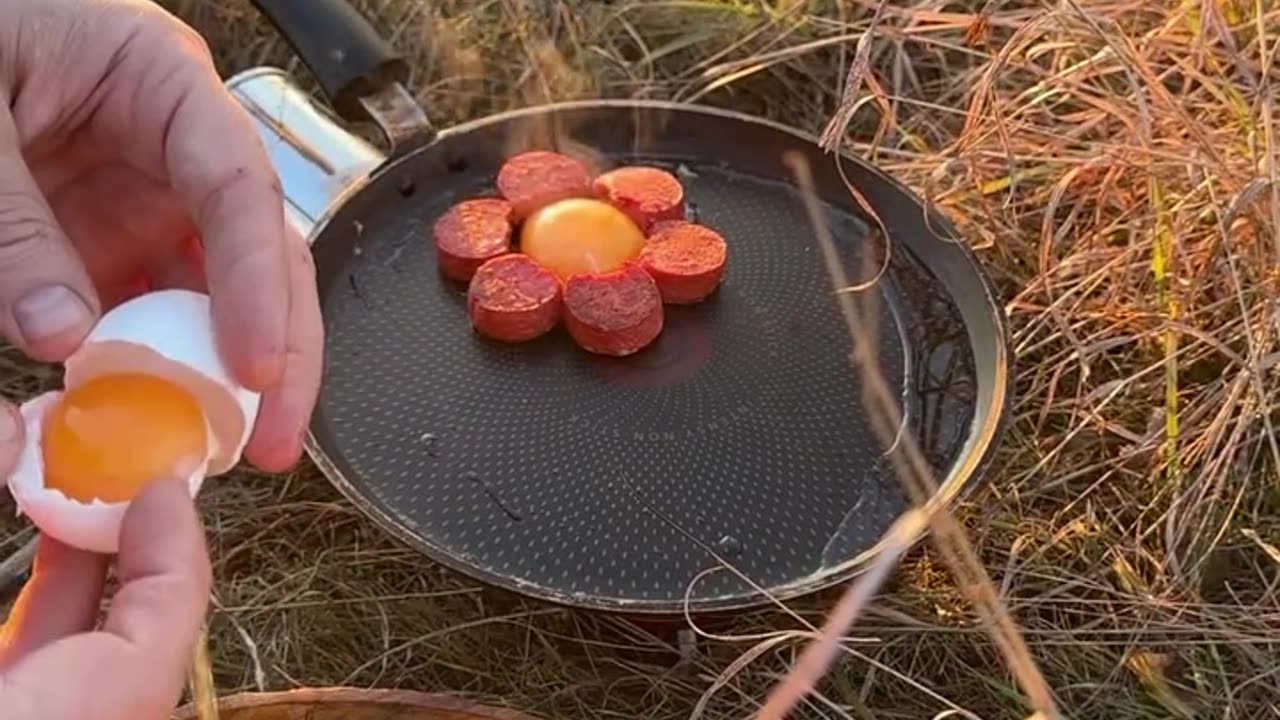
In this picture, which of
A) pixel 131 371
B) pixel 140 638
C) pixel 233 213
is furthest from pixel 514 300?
pixel 140 638

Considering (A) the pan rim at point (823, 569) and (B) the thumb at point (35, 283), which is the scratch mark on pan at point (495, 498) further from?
(B) the thumb at point (35, 283)

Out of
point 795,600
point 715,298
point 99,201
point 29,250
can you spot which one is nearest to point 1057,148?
point 715,298

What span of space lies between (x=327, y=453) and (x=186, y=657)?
1.62ft

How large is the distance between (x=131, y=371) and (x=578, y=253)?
2.14 ft

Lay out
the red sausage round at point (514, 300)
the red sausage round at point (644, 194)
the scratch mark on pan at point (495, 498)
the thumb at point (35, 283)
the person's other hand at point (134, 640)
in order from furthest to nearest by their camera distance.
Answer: the red sausage round at point (644, 194), the red sausage round at point (514, 300), the scratch mark on pan at point (495, 498), the thumb at point (35, 283), the person's other hand at point (134, 640)

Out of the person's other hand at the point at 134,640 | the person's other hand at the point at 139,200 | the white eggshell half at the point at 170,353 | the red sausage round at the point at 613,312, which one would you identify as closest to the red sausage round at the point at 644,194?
the red sausage round at the point at 613,312

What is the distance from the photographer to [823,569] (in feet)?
4.35

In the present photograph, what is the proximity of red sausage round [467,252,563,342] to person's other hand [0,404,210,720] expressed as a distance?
1.90 feet

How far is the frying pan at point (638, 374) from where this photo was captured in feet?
4.39

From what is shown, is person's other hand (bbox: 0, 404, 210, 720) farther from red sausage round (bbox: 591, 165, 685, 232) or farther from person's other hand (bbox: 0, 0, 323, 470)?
red sausage round (bbox: 591, 165, 685, 232)

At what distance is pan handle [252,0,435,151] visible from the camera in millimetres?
1598

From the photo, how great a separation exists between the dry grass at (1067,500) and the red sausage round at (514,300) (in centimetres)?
24

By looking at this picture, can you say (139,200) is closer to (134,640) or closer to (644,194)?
(134,640)

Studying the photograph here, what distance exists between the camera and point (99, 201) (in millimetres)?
1216
